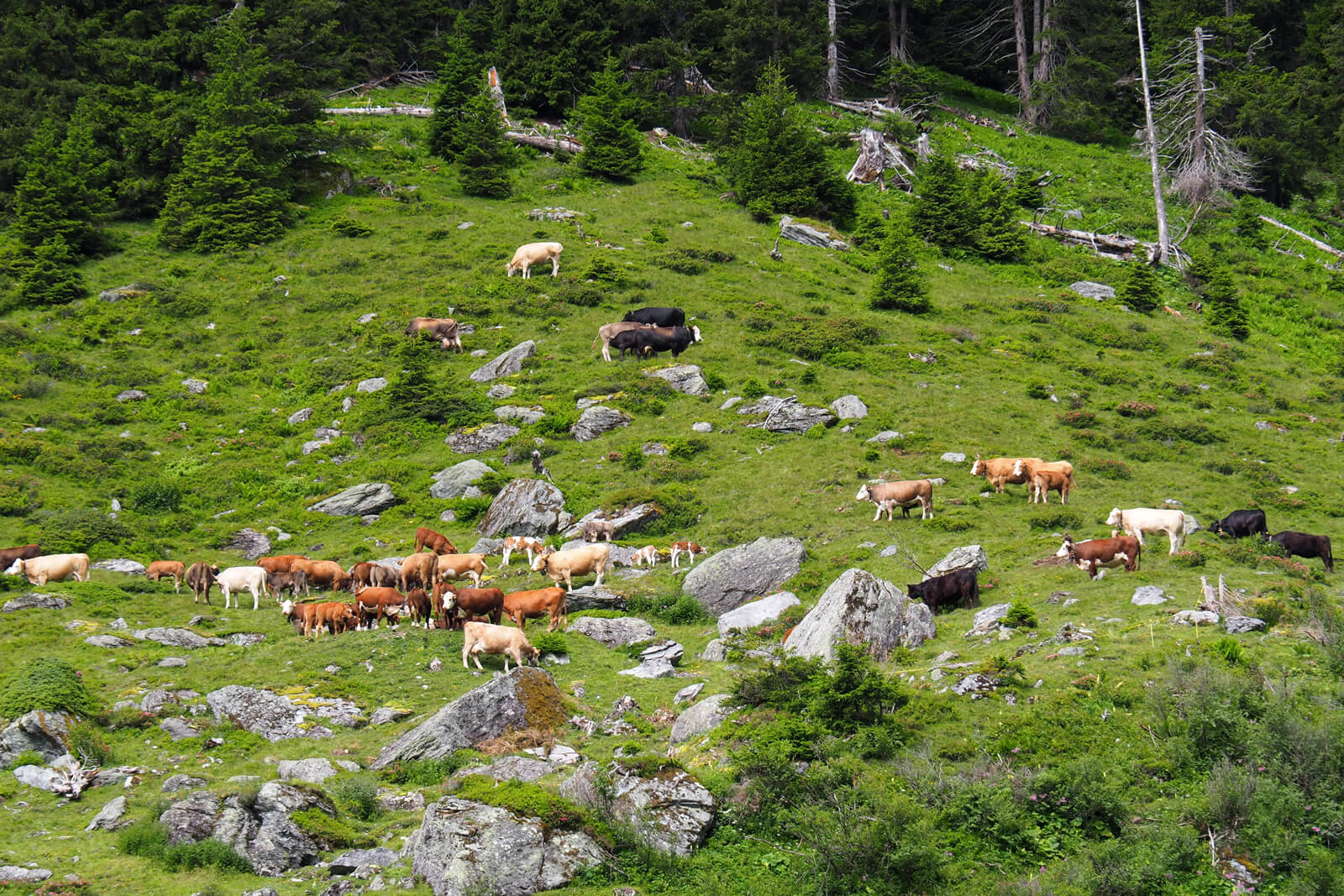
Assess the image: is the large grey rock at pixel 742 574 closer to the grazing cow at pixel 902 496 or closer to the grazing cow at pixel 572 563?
the grazing cow at pixel 572 563

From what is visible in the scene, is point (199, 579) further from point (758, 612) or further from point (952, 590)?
point (952, 590)

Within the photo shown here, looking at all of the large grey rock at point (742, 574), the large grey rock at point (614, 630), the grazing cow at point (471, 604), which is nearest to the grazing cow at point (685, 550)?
the large grey rock at point (742, 574)

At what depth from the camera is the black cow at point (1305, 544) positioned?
71.4 ft

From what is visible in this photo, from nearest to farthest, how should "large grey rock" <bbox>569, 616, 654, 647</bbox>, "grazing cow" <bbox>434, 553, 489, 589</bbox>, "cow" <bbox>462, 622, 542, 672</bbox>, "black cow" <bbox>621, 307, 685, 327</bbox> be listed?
"cow" <bbox>462, 622, 542, 672</bbox>
"large grey rock" <bbox>569, 616, 654, 647</bbox>
"grazing cow" <bbox>434, 553, 489, 589</bbox>
"black cow" <bbox>621, 307, 685, 327</bbox>

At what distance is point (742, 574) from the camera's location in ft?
75.7

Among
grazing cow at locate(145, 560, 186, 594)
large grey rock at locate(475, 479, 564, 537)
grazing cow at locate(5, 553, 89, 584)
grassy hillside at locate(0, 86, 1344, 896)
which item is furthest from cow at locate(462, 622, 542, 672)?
grazing cow at locate(5, 553, 89, 584)

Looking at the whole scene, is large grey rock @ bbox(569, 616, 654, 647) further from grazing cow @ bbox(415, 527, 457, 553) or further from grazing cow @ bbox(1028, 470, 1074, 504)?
grazing cow @ bbox(1028, 470, 1074, 504)

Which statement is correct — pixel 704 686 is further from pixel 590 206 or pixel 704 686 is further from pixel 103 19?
pixel 103 19

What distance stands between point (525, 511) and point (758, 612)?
31.6 ft

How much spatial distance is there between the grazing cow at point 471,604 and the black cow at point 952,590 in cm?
945

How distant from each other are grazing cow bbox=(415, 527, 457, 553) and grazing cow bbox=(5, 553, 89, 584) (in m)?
8.78

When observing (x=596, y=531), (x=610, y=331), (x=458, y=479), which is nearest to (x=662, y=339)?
(x=610, y=331)

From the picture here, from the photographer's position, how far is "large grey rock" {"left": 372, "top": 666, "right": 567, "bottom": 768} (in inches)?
574

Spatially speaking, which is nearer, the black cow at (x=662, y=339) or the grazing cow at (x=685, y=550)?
the grazing cow at (x=685, y=550)
